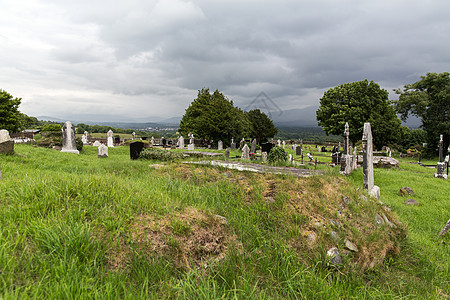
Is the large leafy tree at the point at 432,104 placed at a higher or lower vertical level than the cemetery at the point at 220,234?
higher

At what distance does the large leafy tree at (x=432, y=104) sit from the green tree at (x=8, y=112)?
181 feet

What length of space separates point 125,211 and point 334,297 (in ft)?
11.4

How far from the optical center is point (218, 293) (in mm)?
2873

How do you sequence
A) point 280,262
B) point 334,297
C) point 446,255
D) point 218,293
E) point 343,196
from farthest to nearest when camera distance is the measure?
point 343,196 < point 446,255 < point 280,262 < point 334,297 < point 218,293

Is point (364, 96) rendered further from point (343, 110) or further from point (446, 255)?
point (446, 255)

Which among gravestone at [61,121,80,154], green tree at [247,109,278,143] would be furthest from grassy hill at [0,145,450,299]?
green tree at [247,109,278,143]

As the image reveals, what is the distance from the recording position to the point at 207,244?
3688 millimetres

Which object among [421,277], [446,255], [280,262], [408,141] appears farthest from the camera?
[408,141]

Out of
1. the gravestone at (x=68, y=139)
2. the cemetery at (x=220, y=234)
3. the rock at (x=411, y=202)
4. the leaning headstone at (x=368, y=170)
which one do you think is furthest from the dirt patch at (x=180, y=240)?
the gravestone at (x=68, y=139)

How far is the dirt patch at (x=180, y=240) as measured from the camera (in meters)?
3.26

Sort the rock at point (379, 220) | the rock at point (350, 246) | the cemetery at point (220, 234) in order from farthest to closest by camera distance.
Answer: the rock at point (379, 220), the rock at point (350, 246), the cemetery at point (220, 234)

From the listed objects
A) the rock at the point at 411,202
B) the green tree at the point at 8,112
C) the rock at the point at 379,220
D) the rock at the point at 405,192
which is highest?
the green tree at the point at 8,112

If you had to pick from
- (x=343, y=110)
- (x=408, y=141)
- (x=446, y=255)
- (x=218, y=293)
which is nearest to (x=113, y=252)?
(x=218, y=293)

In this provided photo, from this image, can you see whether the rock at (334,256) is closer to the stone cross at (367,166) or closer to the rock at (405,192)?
the stone cross at (367,166)
